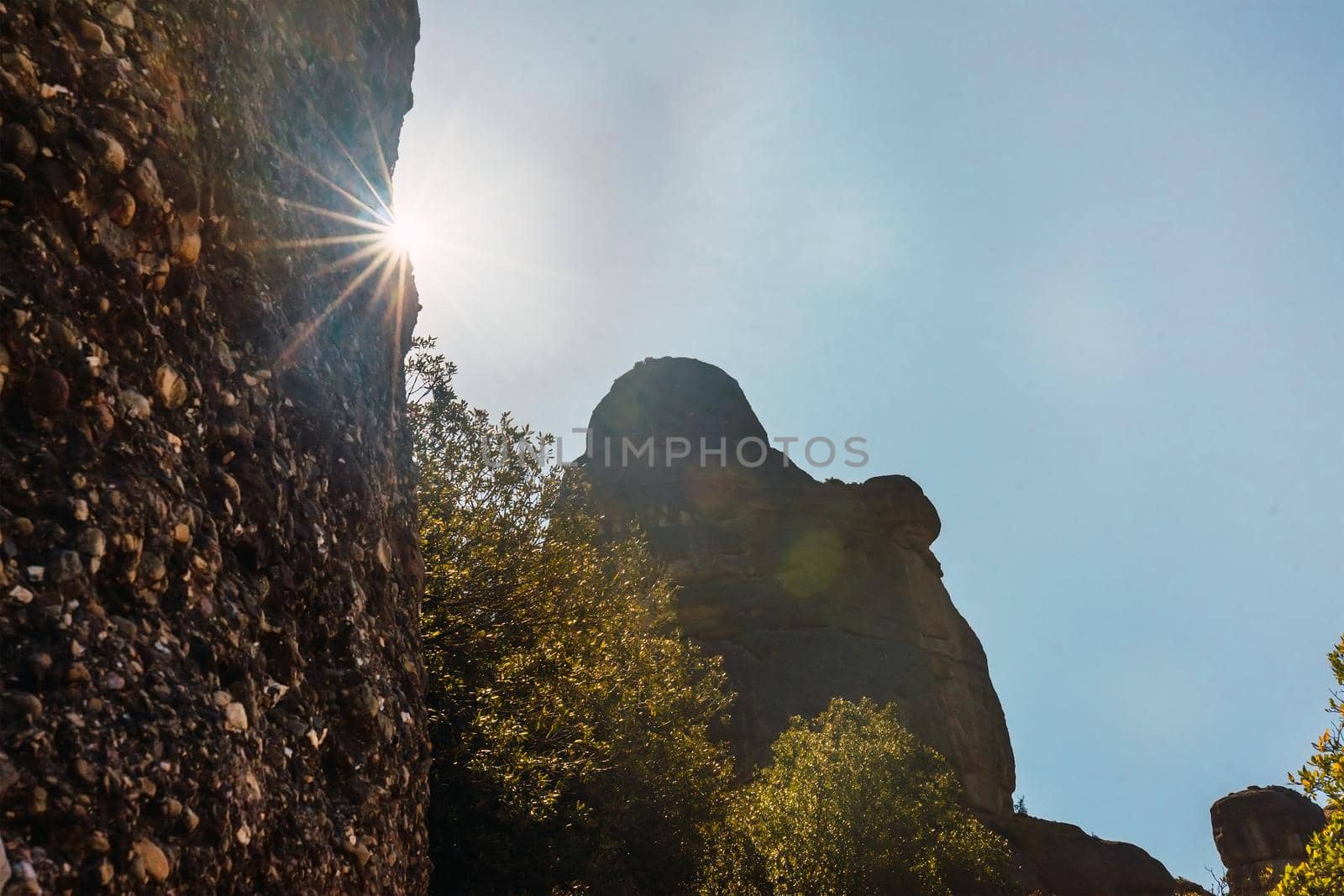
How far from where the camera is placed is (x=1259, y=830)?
56156 millimetres

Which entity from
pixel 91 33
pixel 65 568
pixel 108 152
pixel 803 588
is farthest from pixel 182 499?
pixel 803 588

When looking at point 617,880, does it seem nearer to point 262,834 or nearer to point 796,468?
point 262,834

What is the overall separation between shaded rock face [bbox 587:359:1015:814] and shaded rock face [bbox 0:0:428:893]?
45357 millimetres

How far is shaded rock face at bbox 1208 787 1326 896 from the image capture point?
2159 inches

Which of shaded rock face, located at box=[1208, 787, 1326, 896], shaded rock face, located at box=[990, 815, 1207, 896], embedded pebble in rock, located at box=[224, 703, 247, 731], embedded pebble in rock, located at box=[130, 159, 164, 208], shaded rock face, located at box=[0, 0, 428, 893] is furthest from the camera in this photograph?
shaded rock face, located at box=[1208, 787, 1326, 896]

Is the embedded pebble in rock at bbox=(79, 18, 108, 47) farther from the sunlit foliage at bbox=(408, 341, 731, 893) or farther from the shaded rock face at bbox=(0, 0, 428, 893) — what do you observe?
the sunlit foliage at bbox=(408, 341, 731, 893)

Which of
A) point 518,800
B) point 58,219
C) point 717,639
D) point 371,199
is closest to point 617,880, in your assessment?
point 518,800

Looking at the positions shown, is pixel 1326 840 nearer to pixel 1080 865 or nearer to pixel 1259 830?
pixel 1080 865

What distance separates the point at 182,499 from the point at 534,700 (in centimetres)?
1390

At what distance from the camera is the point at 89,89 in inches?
257

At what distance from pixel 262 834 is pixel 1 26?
554cm

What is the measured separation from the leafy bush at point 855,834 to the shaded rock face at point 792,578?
18832 millimetres

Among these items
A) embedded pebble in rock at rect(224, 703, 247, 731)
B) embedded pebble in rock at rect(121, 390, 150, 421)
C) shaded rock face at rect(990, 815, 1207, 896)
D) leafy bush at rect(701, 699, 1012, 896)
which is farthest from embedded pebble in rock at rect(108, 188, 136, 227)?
shaded rock face at rect(990, 815, 1207, 896)

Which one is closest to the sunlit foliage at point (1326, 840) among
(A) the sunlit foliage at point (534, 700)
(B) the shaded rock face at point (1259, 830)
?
Answer: (A) the sunlit foliage at point (534, 700)
